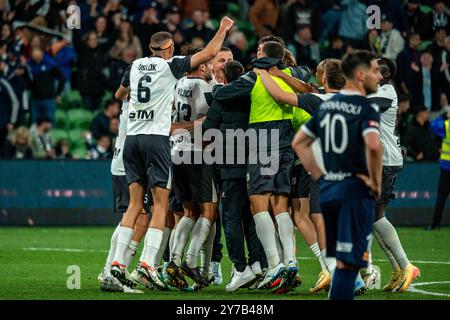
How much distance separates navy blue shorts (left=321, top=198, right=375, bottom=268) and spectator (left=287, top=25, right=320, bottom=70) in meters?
14.3

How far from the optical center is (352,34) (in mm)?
23609

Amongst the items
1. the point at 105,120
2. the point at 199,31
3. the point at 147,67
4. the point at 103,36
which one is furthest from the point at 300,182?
the point at 103,36

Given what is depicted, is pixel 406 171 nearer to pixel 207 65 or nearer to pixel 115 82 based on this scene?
pixel 115 82

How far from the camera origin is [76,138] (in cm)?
2323

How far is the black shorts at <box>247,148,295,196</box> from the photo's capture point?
11211 mm

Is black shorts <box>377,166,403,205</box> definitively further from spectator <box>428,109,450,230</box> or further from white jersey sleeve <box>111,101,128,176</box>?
spectator <box>428,109,450,230</box>

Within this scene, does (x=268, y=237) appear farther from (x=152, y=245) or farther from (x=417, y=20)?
(x=417, y=20)

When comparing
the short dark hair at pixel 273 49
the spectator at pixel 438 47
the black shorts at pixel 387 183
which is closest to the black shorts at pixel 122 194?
the short dark hair at pixel 273 49

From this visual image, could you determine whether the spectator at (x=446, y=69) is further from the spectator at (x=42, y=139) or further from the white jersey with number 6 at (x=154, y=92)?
the white jersey with number 6 at (x=154, y=92)

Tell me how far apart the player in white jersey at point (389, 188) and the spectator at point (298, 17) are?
38.6ft

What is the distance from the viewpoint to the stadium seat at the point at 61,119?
2348cm

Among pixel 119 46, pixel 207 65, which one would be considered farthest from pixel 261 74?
pixel 119 46

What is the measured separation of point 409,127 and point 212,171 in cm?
1050

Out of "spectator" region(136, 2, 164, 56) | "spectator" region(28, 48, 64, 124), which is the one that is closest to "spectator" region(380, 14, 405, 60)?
"spectator" region(136, 2, 164, 56)
